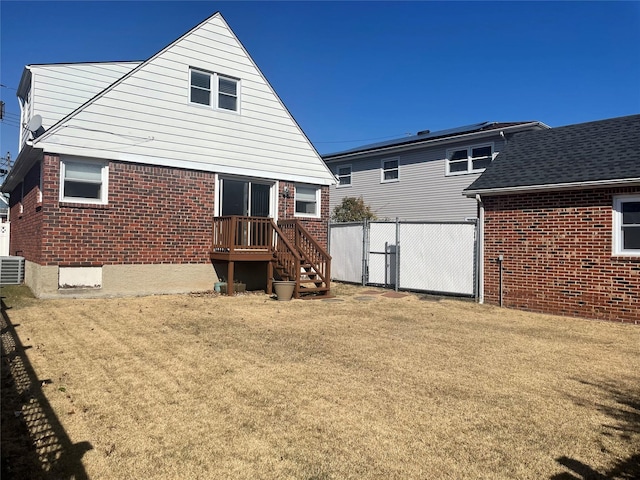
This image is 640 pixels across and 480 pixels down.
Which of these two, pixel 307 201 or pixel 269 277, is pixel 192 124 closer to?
pixel 307 201

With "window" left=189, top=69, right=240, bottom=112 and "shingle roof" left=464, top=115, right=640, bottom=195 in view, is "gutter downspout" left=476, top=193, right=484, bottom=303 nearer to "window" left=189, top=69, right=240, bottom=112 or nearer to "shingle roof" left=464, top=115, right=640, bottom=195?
"shingle roof" left=464, top=115, right=640, bottom=195

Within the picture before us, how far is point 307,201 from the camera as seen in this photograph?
1511 centimetres

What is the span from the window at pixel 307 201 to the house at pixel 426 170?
A: 5028 mm

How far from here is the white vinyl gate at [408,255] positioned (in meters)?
12.2

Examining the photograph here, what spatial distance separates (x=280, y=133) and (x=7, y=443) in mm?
12065

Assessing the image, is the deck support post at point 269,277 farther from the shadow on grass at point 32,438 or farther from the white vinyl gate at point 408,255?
the shadow on grass at point 32,438

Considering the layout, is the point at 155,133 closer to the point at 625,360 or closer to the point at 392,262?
the point at 392,262

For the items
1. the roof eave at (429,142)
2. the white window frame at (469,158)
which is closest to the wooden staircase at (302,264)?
the white window frame at (469,158)

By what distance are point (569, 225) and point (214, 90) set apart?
1002cm

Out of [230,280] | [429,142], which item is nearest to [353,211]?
[429,142]

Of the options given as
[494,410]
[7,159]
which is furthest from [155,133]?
[7,159]

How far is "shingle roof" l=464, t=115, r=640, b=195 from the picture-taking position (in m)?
9.79

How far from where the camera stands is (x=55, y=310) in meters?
8.97

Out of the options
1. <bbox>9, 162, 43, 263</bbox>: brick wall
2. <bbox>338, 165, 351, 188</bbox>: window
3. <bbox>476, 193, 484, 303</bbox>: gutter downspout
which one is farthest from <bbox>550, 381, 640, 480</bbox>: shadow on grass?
<bbox>338, 165, 351, 188</bbox>: window
